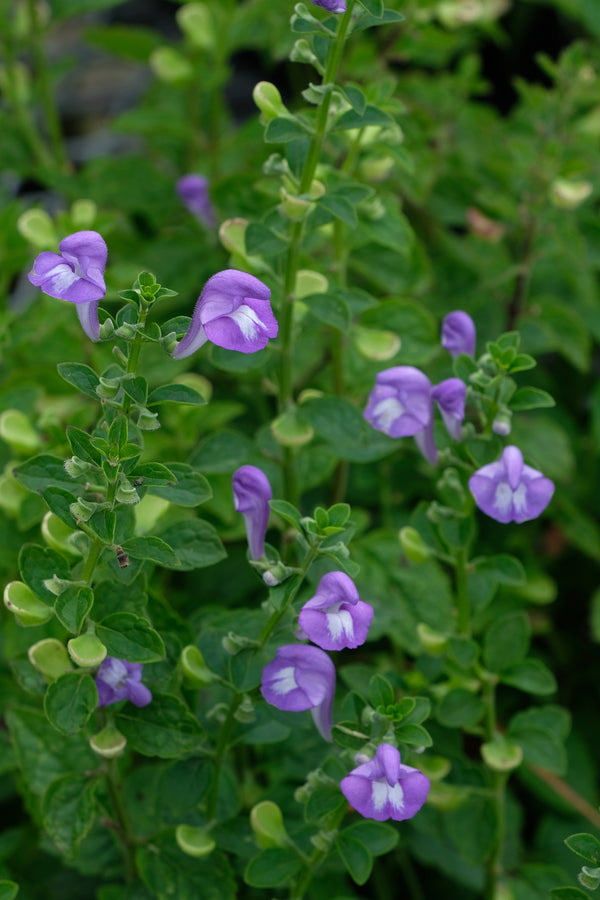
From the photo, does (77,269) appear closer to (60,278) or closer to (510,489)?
(60,278)

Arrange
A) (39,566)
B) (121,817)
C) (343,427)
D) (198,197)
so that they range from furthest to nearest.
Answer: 1. (198,197)
2. (343,427)
3. (121,817)
4. (39,566)

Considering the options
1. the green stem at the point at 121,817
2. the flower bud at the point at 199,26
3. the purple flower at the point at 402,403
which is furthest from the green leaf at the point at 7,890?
the flower bud at the point at 199,26

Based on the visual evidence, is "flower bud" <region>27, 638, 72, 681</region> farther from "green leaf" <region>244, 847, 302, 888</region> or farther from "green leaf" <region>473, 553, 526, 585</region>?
"green leaf" <region>473, 553, 526, 585</region>

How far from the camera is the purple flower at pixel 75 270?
104 centimetres

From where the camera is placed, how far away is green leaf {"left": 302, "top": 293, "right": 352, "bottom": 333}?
1426 millimetres

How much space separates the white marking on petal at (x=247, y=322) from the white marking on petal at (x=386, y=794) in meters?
0.47

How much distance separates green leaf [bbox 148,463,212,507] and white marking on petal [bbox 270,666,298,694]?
0.21 metres

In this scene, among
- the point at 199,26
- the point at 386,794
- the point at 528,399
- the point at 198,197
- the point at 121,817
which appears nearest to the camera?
the point at 386,794

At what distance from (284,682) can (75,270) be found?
0.49 metres

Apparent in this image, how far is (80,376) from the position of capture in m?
1.08

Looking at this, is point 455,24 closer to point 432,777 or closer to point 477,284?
point 477,284

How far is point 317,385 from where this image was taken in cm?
190

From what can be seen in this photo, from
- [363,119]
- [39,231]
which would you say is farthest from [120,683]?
[39,231]

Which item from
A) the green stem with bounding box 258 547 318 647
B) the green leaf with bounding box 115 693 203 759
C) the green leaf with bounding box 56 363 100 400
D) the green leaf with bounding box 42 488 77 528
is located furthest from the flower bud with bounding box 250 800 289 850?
the green leaf with bounding box 56 363 100 400
